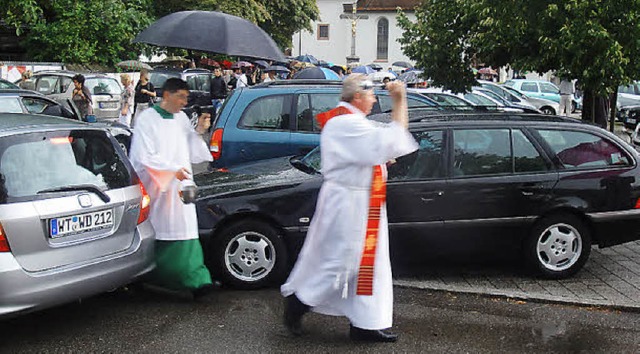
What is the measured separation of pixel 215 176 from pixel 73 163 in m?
1.79

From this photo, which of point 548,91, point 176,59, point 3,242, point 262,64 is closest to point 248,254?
point 3,242

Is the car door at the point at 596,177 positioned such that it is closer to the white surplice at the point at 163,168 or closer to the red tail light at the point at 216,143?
the white surplice at the point at 163,168

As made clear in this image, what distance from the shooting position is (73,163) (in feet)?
15.9

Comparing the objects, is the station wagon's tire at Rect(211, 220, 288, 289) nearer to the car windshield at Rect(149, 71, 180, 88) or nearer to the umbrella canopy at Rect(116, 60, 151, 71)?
the car windshield at Rect(149, 71, 180, 88)

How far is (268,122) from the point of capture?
27.1ft

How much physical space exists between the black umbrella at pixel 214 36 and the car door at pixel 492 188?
224 centimetres

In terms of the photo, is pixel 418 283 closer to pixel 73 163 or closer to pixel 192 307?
pixel 192 307

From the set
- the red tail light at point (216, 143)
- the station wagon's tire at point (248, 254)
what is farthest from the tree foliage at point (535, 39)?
the station wagon's tire at point (248, 254)

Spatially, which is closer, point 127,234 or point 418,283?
point 127,234

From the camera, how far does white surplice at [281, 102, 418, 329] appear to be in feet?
14.4

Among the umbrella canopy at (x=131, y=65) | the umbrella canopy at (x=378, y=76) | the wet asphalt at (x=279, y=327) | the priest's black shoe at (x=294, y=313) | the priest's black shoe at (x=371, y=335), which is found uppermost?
the umbrella canopy at (x=131, y=65)

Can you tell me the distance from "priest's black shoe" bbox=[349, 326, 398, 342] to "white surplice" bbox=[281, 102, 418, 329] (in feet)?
0.36

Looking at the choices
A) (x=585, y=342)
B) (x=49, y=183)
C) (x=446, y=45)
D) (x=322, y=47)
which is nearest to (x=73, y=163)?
(x=49, y=183)

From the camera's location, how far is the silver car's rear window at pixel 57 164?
14.6 feet
